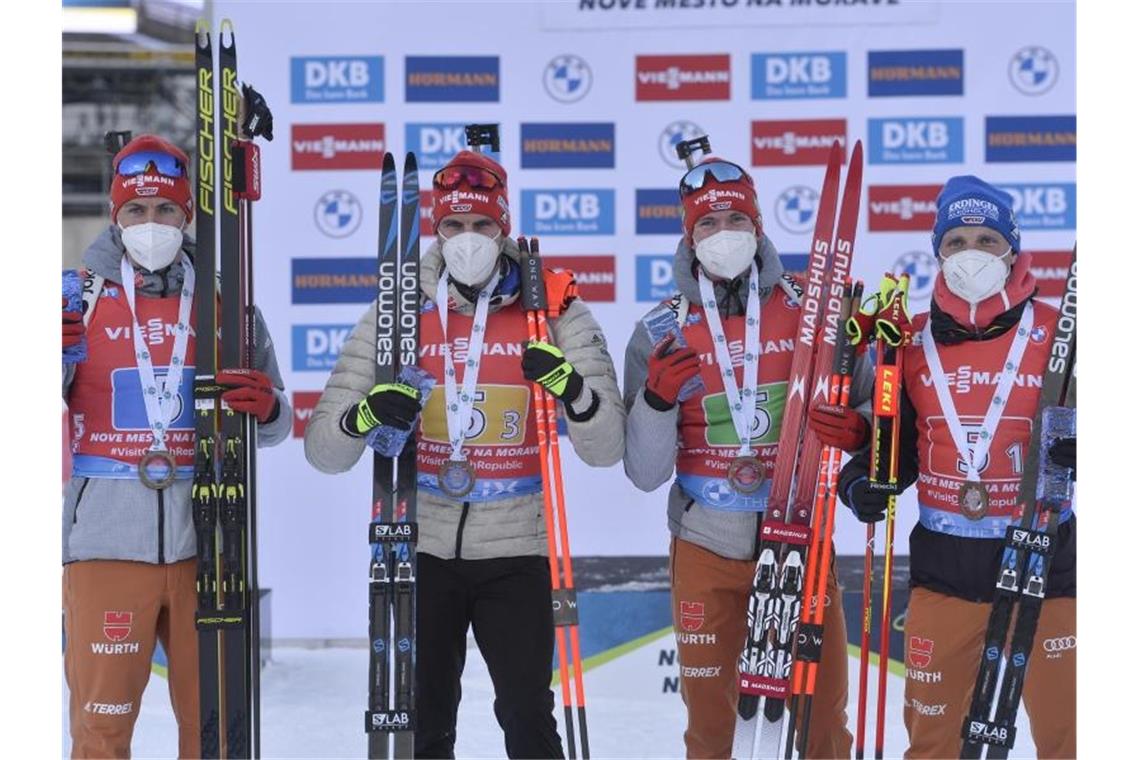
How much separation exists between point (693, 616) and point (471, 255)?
1160 millimetres

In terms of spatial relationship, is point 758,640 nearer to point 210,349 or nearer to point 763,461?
point 763,461

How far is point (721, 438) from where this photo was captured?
11.7ft

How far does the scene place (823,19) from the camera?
543 cm

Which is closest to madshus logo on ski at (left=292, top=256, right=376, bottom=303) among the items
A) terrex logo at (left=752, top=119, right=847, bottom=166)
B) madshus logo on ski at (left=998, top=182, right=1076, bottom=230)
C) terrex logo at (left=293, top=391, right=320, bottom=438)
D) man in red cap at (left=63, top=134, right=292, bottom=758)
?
terrex logo at (left=293, top=391, right=320, bottom=438)

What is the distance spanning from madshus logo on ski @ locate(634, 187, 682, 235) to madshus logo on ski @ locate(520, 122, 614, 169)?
22 centimetres

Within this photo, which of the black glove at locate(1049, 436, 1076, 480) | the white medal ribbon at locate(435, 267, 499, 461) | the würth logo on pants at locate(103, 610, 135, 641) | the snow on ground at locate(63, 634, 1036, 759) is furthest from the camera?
the snow on ground at locate(63, 634, 1036, 759)

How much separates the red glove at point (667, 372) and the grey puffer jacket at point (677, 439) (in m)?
0.05

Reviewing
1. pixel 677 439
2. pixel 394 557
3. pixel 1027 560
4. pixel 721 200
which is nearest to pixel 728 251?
pixel 721 200

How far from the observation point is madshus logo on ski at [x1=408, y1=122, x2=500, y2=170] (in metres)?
5.51

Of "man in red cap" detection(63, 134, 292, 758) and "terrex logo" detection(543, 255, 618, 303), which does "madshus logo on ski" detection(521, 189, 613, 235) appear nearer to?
"terrex logo" detection(543, 255, 618, 303)

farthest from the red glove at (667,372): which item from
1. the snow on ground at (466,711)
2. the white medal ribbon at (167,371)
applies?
the snow on ground at (466,711)

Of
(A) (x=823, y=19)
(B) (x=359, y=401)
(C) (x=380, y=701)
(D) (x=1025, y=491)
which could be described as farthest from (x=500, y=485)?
(A) (x=823, y=19)

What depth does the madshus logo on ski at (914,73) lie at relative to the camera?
544cm

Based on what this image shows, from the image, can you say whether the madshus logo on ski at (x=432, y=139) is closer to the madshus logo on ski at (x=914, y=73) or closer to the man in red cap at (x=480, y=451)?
the madshus logo on ski at (x=914, y=73)
